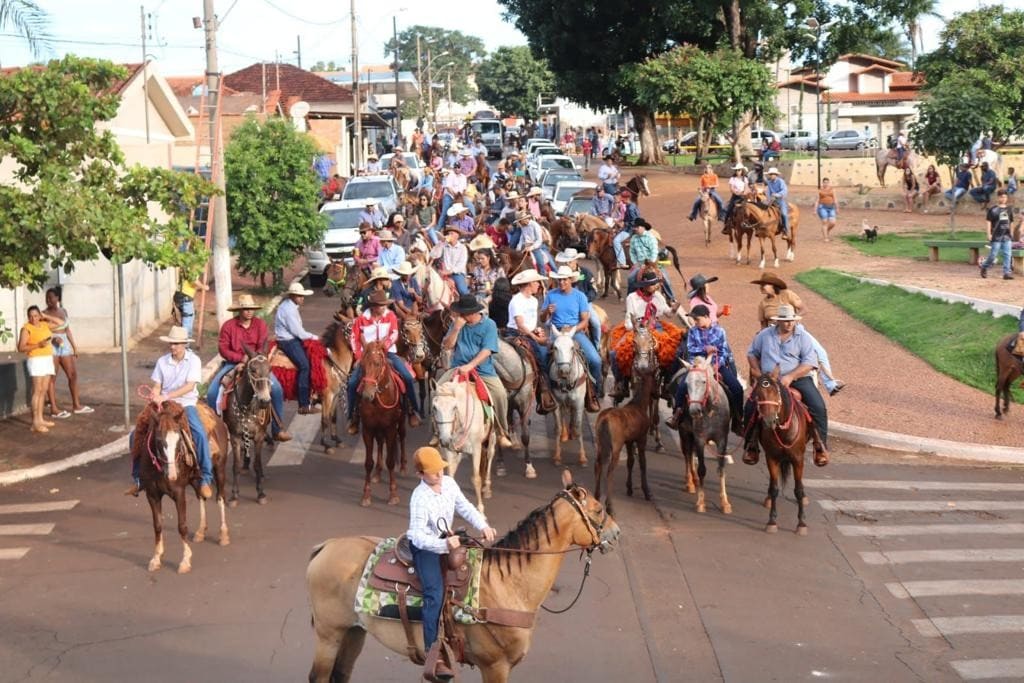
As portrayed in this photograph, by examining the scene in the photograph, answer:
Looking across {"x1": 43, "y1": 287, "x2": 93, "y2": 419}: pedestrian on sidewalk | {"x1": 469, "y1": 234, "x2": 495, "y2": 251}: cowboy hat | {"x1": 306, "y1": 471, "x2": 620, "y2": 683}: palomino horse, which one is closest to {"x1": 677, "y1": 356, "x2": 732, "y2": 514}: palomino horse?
{"x1": 306, "y1": 471, "x2": 620, "y2": 683}: palomino horse

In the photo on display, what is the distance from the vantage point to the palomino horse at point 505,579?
8664 mm

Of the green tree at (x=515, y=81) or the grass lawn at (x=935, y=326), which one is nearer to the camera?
the grass lawn at (x=935, y=326)

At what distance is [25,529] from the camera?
14.5 meters

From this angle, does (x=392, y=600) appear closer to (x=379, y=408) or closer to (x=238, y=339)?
(x=379, y=408)

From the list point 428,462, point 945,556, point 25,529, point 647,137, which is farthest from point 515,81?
point 428,462

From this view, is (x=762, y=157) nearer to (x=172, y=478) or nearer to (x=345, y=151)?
(x=345, y=151)

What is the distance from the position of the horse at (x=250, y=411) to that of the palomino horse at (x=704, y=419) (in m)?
4.81

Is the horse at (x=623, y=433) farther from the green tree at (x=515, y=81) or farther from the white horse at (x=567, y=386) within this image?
the green tree at (x=515, y=81)

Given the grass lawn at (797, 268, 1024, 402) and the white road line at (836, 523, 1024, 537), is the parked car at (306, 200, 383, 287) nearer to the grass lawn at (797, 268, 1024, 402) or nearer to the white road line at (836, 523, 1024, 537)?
the grass lawn at (797, 268, 1024, 402)

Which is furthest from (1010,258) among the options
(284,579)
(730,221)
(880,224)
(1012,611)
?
(284,579)

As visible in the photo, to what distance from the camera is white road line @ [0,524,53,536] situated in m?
14.4

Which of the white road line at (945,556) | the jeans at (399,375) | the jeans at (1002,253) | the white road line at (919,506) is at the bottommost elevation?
the white road line at (945,556)

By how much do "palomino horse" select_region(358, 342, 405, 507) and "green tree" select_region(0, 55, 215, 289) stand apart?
360cm

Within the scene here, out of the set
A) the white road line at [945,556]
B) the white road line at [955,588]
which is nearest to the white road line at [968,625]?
the white road line at [955,588]
